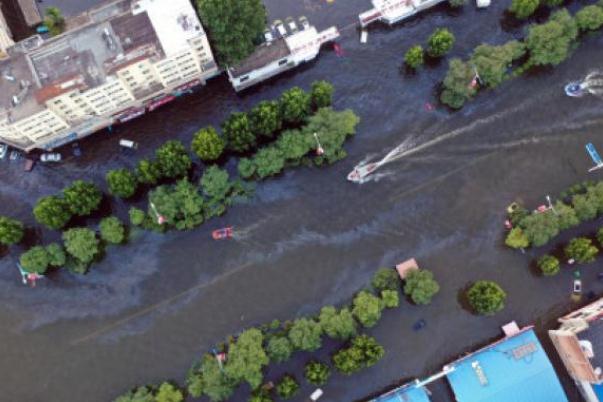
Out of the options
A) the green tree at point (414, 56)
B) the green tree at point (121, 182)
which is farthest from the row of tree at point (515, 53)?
the green tree at point (121, 182)

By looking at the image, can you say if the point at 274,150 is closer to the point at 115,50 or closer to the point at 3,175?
the point at 115,50

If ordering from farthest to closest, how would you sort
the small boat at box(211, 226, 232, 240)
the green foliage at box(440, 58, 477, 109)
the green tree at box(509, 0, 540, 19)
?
1. the green tree at box(509, 0, 540, 19)
2. the small boat at box(211, 226, 232, 240)
3. the green foliage at box(440, 58, 477, 109)

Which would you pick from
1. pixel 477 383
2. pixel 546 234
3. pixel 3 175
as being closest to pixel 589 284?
pixel 546 234

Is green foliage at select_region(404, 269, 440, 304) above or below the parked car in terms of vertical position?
below

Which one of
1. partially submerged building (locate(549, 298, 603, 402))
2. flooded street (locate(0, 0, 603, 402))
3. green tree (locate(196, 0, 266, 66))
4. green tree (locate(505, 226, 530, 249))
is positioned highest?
green tree (locate(196, 0, 266, 66))

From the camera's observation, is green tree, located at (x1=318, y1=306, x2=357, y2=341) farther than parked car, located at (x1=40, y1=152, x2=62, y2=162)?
No

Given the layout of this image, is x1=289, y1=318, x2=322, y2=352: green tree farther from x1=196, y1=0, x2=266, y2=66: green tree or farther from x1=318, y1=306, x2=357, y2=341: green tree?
x1=196, y1=0, x2=266, y2=66: green tree

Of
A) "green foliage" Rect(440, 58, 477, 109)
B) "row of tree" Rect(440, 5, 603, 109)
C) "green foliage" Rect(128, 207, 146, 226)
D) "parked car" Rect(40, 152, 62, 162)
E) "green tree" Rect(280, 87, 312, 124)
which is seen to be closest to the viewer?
"green foliage" Rect(128, 207, 146, 226)

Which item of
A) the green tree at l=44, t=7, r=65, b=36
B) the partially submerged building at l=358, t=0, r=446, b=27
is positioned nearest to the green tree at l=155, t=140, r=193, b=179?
the green tree at l=44, t=7, r=65, b=36
